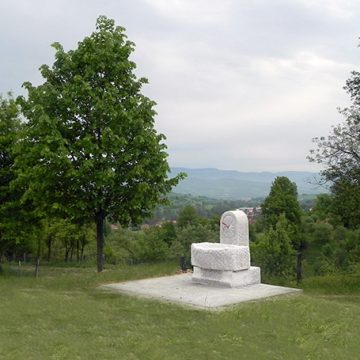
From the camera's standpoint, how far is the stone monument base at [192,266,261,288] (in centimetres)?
1532

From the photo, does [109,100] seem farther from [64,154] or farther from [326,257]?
[326,257]

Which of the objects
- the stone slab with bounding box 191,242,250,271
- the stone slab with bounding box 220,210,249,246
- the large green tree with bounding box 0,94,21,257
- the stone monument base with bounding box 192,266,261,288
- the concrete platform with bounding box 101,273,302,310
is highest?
the large green tree with bounding box 0,94,21,257

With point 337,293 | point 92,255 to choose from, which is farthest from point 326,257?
point 337,293

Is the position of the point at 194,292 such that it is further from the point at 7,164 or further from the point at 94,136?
the point at 7,164

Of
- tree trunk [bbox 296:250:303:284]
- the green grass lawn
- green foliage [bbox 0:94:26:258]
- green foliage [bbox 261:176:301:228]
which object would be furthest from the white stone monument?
green foliage [bbox 261:176:301:228]

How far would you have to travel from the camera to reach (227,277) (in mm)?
15344

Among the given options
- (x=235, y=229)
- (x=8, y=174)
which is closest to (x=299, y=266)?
(x=235, y=229)

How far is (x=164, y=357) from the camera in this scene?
26.5ft

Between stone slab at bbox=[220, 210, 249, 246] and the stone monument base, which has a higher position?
stone slab at bbox=[220, 210, 249, 246]

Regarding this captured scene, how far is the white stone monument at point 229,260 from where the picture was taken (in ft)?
50.2

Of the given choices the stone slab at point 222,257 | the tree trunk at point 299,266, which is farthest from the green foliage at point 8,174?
the tree trunk at point 299,266

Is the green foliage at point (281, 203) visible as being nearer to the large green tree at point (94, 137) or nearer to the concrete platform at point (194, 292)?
the large green tree at point (94, 137)

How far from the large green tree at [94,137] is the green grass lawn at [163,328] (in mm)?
4448

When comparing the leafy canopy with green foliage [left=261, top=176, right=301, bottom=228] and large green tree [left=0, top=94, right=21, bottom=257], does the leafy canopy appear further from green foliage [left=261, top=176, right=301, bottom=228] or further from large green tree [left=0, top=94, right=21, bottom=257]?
green foliage [left=261, top=176, right=301, bottom=228]
